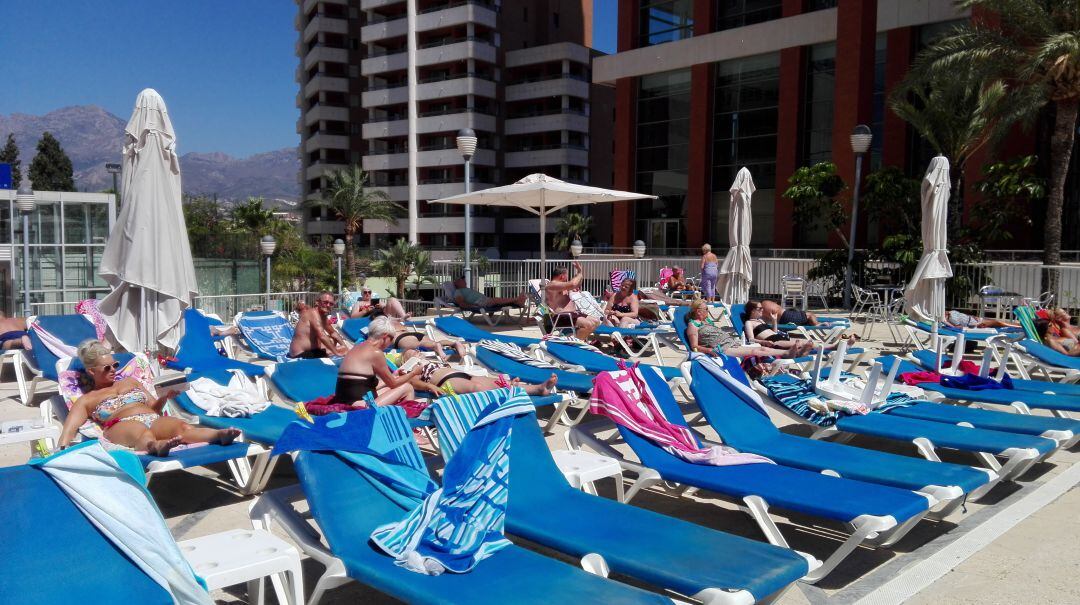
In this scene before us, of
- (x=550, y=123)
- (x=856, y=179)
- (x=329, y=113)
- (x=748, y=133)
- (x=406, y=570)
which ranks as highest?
(x=329, y=113)

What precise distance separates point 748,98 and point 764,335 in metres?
21.8

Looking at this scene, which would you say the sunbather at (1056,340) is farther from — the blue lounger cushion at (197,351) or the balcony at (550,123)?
the balcony at (550,123)

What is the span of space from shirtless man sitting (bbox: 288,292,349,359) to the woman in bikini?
4.28 m

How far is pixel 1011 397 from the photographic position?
5902 millimetres

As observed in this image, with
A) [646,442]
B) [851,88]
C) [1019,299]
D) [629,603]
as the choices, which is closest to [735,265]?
[1019,299]

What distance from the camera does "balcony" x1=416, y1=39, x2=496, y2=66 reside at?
47.2 meters

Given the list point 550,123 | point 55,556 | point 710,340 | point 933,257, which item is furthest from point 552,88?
point 55,556

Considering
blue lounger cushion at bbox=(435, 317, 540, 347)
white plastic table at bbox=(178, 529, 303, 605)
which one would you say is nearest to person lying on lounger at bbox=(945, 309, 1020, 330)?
blue lounger cushion at bbox=(435, 317, 540, 347)

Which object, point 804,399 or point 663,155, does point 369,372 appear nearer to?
point 804,399

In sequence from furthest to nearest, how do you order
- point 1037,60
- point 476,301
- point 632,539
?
point 1037,60, point 476,301, point 632,539

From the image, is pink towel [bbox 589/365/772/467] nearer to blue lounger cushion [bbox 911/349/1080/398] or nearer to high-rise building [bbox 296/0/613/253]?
blue lounger cushion [bbox 911/349/1080/398]

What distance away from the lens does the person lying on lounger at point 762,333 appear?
311 inches

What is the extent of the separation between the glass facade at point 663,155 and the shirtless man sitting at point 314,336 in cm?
2372

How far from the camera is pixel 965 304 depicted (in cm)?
1515
